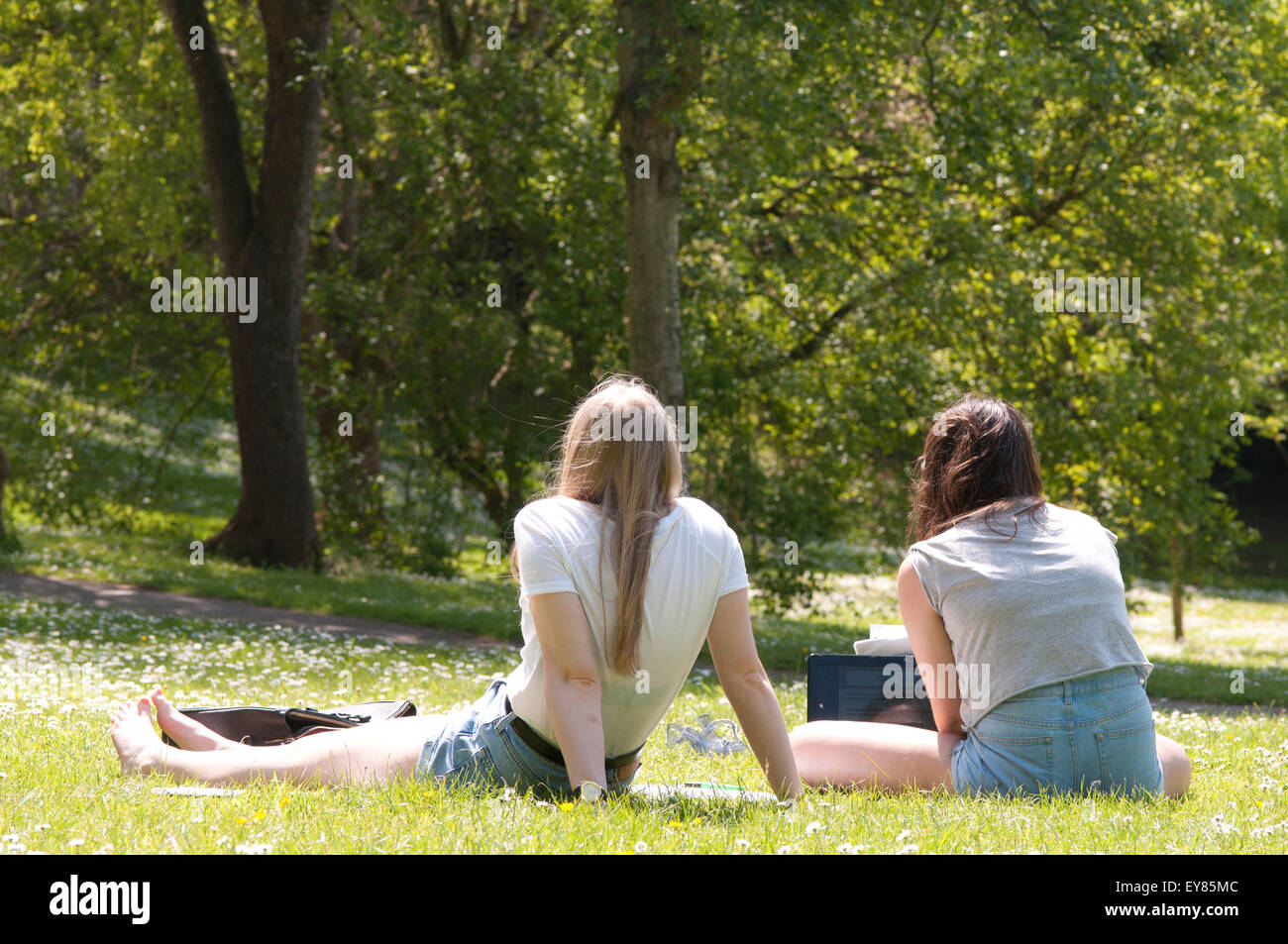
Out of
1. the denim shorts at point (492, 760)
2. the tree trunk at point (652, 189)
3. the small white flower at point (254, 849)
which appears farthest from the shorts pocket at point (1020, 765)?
the tree trunk at point (652, 189)

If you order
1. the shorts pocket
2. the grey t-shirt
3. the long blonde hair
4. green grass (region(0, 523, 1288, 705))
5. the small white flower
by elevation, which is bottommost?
green grass (region(0, 523, 1288, 705))

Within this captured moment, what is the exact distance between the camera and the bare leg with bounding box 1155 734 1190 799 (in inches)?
170

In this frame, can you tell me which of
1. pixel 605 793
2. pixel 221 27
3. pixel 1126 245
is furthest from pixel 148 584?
pixel 1126 245

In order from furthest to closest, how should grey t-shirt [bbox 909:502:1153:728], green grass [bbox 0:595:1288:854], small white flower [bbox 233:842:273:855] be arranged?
grey t-shirt [bbox 909:502:1153:728], green grass [bbox 0:595:1288:854], small white flower [bbox 233:842:273:855]

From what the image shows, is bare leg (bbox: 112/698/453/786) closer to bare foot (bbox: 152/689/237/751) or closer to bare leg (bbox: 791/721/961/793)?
bare foot (bbox: 152/689/237/751)

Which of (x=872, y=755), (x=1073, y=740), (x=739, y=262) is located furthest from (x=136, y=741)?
(x=739, y=262)

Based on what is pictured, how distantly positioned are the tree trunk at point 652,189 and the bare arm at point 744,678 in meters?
8.70

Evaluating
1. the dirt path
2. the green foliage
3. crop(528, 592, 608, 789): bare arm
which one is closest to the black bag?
crop(528, 592, 608, 789): bare arm

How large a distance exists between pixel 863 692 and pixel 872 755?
40cm

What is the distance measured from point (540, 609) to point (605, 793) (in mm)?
610

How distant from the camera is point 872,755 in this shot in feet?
14.4

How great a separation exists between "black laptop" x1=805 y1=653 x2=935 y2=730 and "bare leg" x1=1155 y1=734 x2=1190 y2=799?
0.84 m

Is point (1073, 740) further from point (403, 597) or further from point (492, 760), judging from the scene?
point (403, 597)
